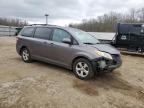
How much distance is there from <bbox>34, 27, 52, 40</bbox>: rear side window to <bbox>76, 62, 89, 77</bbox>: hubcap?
1.89 meters

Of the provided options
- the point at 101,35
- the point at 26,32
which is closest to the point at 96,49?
the point at 26,32

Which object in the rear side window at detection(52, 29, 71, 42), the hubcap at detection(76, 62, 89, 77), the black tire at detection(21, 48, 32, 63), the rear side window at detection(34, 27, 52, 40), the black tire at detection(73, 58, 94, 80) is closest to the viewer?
the black tire at detection(73, 58, 94, 80)

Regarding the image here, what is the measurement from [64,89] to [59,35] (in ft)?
7.92

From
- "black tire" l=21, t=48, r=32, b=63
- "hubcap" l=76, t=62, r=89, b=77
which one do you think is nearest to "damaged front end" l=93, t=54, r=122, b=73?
"hubcap" l=76, t=62, r=89, b=77

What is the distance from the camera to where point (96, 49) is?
581 cm

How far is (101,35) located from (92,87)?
33.4 feet

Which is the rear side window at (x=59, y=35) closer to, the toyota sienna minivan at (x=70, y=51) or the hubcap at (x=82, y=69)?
the toyota sienna minivan at (x=70, y=51)

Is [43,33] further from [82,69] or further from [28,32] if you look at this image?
[82,69]

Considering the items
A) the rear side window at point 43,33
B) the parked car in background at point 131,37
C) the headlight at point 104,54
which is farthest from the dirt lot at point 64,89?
the parked car in background at point 131,37

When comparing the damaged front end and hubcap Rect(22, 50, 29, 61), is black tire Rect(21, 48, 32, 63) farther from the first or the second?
the damaged front end

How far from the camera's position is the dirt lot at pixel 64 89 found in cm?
418

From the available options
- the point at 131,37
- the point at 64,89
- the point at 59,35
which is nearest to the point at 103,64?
the point at 64,89

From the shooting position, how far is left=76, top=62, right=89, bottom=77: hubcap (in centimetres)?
583

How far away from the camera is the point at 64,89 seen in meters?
5.00
